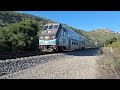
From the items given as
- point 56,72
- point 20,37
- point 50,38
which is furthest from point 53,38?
point 20,37

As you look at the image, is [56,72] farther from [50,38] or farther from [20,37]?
[20,37]

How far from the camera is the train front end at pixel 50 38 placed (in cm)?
2467

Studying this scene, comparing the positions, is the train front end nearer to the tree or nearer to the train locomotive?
the train locomotive

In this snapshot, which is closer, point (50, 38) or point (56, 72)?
point (56, 72)

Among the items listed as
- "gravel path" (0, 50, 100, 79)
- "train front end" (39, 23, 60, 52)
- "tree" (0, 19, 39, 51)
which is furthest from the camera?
"tree" (0, 19, 39, 51)

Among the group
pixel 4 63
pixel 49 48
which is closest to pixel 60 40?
pixel 49 48

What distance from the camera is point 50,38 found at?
25.0 m

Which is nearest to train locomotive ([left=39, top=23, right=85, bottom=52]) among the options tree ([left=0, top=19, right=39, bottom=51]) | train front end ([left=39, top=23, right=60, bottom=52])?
train front end ([left=39, top=23, right=60, bottom=52])

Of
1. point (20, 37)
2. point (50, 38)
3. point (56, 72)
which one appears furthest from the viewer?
point (20, 37)

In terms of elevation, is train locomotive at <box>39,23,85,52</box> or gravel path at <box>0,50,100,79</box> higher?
train locomotive at <box>39,23,85,52</box>

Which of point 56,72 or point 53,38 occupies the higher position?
point 53,38

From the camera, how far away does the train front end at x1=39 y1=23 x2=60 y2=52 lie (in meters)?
24.7

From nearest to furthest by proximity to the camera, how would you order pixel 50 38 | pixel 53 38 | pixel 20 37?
pixel 53 38 → pixel 50 38 → pixel 20 37
